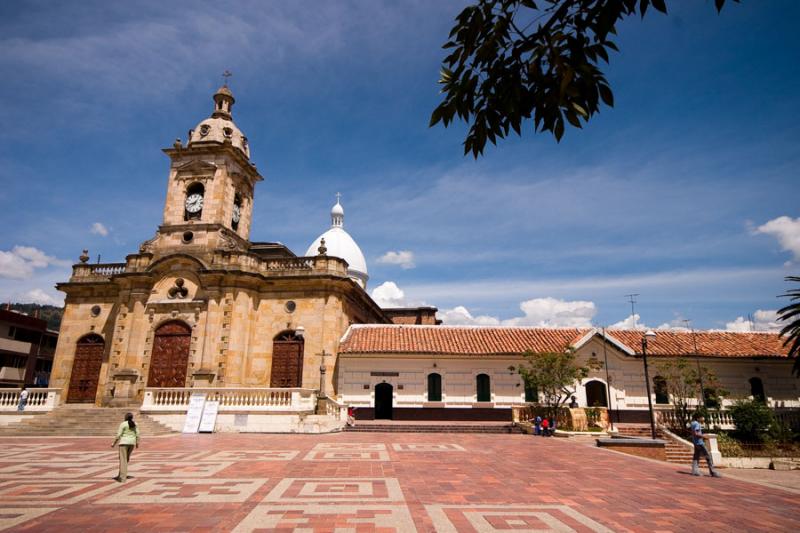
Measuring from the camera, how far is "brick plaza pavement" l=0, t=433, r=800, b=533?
6.99m

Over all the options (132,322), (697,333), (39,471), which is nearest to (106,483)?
(39,471)

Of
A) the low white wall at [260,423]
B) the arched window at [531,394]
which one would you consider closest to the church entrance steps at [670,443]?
the arched window at [531,394]

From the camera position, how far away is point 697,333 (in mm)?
32000

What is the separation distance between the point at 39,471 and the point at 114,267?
2150 cm

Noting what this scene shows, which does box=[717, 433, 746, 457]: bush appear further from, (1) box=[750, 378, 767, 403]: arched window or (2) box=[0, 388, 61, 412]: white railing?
(2) box=[0, 388, 61, 412]: white railing

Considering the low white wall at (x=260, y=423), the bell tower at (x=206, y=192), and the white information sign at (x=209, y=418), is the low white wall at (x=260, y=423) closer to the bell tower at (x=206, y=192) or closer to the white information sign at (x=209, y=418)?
the white information sign at (x=209, y=418)

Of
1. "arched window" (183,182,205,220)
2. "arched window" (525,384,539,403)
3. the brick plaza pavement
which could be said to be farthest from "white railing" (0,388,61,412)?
"arched window" (525,384,539,403)

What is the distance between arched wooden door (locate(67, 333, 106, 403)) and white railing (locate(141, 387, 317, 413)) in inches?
352

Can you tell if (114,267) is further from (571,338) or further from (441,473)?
(571,338)

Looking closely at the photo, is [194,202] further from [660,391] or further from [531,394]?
[660,391]

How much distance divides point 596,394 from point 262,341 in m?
20.2

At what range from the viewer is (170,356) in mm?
26281

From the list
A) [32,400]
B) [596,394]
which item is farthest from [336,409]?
[596,394]

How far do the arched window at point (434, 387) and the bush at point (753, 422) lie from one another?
15308mm
